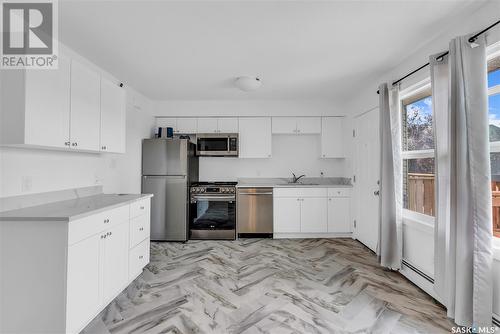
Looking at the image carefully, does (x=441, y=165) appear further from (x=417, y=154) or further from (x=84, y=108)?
(x=84, y=108)

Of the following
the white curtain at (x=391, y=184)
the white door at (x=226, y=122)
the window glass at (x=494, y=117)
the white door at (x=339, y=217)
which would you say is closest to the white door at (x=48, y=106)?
the white door at (x=226, y=122)

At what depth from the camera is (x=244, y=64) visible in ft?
9.14

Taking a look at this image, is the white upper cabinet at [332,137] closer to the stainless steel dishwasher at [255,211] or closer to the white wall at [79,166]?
the stainless steel dishwasher at [255,211]

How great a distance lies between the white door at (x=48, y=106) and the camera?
169 cm

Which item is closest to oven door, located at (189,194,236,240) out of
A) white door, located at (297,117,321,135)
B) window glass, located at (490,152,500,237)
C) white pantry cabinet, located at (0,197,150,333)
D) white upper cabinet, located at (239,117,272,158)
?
white upper cabinet, located at (239,117,272,158)

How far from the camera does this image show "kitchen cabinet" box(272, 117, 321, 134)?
4434mm

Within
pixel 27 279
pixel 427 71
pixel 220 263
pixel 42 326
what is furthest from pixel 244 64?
pixel 42 326

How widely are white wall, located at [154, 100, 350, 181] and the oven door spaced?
66 centimetres

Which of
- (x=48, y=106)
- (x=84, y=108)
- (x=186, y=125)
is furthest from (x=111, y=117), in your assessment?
(x=186, y=125)

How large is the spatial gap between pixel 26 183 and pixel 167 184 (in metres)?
2.01

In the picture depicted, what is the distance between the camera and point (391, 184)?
2.74 m

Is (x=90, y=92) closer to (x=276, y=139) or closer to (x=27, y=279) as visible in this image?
(x=27, y=279)

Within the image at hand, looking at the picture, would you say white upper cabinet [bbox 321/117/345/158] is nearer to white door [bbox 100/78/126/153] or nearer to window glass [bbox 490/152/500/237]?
window glass [bbox 490/152/500/237]

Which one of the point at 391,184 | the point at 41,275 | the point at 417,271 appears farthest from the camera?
the point at 391,184
